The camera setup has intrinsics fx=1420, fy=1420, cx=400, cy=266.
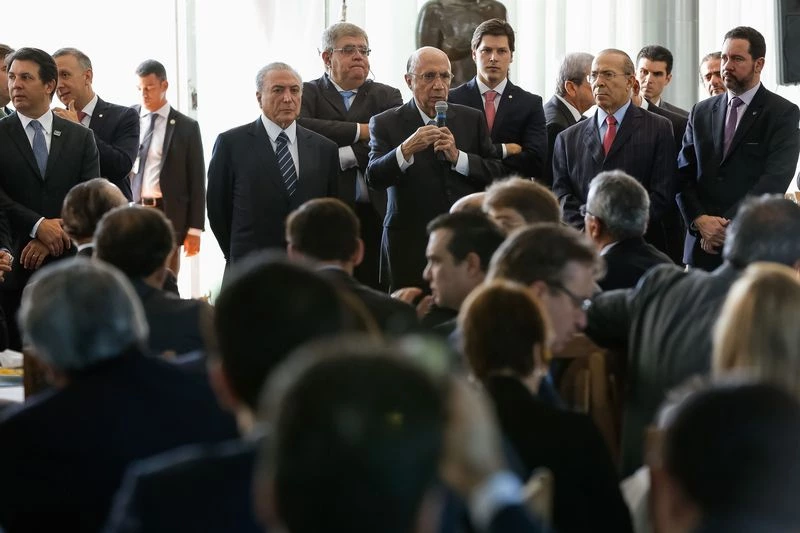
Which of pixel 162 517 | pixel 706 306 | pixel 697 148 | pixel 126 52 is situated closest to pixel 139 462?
pixel 162 517

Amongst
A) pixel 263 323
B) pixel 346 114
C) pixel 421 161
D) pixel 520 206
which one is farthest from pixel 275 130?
pixel 263 323

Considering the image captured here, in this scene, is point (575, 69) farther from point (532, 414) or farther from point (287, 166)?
point (532, 414)

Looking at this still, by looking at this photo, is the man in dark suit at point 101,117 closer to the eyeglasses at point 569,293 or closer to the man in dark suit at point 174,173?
the man in dark suit at point 174,173

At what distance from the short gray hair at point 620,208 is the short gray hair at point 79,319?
8.64 feet

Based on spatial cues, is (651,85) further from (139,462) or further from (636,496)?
(139,462)

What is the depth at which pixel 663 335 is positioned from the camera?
3.51m

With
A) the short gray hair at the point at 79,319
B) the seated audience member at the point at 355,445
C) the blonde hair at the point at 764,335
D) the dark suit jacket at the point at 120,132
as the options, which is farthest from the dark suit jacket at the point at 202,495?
the dark suit jacket at the point at 120,132

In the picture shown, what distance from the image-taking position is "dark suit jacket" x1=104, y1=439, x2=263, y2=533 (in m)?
1.70

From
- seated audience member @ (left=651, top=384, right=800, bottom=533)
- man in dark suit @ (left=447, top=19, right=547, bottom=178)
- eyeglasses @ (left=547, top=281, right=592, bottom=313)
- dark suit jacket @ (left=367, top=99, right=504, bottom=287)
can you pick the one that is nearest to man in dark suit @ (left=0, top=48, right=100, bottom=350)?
dark suit jacket @ (left=367, top=99, right=504, bottom=287)

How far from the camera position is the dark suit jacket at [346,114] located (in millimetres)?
7277

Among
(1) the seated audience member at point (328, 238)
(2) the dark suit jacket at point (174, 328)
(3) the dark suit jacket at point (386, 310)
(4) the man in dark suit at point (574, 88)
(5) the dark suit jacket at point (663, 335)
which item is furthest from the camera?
(4) the man in dark suit at point (574, 88)

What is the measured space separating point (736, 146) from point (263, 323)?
572cm

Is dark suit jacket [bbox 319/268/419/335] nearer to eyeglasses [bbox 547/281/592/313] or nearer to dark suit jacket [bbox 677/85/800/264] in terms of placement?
eyeglasses [bbox 547/281/592/313]

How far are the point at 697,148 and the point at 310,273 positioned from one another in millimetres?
5699
